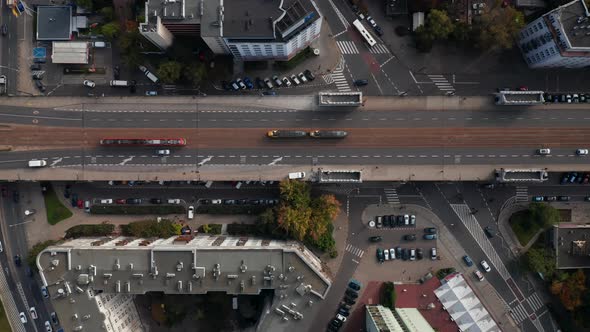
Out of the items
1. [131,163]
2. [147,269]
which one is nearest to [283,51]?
[131,163]

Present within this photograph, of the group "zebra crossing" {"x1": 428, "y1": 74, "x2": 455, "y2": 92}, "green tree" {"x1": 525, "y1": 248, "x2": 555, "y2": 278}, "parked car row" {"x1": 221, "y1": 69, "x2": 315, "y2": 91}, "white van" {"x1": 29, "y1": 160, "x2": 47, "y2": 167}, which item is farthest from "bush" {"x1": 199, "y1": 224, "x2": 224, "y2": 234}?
"green tree" {"x1": 525, "y1": 248, "x2": 555, "y2": 278}

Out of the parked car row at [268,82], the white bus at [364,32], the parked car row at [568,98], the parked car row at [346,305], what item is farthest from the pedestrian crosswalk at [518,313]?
the parked car row at [268,82]

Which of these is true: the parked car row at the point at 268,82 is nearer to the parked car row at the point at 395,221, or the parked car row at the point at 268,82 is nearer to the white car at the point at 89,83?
the white car at the point at 89,83

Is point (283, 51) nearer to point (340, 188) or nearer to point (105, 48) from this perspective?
point (340, 188)

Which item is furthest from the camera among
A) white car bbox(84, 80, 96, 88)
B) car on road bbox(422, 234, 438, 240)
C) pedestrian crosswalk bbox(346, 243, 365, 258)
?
pedestrian crosswalk bbox(346, 243, 365, 258)

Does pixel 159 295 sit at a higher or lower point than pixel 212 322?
higher

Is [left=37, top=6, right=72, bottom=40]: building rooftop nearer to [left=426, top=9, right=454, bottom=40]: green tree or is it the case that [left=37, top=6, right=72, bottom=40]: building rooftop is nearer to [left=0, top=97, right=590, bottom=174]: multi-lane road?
[left=0, top=97, right=590, bottom=174]: multi-lane road
